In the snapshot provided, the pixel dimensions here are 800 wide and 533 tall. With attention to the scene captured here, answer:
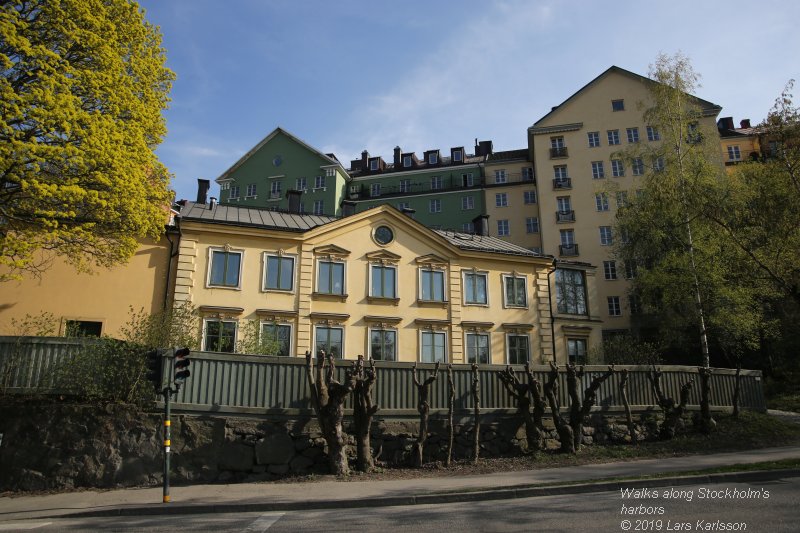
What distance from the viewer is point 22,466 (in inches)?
514

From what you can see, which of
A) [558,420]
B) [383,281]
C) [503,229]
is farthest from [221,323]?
[503,229]

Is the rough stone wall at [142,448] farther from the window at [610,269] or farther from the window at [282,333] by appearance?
the window at [610,269]

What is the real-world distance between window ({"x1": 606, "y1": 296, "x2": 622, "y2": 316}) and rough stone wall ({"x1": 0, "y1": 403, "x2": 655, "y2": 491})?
1303 inches

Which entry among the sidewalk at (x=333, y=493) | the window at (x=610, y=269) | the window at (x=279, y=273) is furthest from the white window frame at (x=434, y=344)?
the window at (x=610, y=269)

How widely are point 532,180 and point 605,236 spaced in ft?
30.8

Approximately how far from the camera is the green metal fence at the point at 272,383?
45.8 ft

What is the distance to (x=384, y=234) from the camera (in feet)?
90.3

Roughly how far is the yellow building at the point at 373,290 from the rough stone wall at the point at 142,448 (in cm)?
860

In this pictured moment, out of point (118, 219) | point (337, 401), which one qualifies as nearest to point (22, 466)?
point (118, 219)

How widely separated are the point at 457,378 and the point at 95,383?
10.1 metres

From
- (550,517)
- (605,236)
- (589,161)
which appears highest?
(589,161)

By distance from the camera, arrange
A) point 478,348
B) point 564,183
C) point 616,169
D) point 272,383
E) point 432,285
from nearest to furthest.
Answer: point 272,383 → point 478,348 → point 432,285 → point 616,169 → point 564,183

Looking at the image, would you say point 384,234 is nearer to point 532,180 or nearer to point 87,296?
point 87,296

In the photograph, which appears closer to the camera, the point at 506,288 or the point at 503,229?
the point at 506,288
